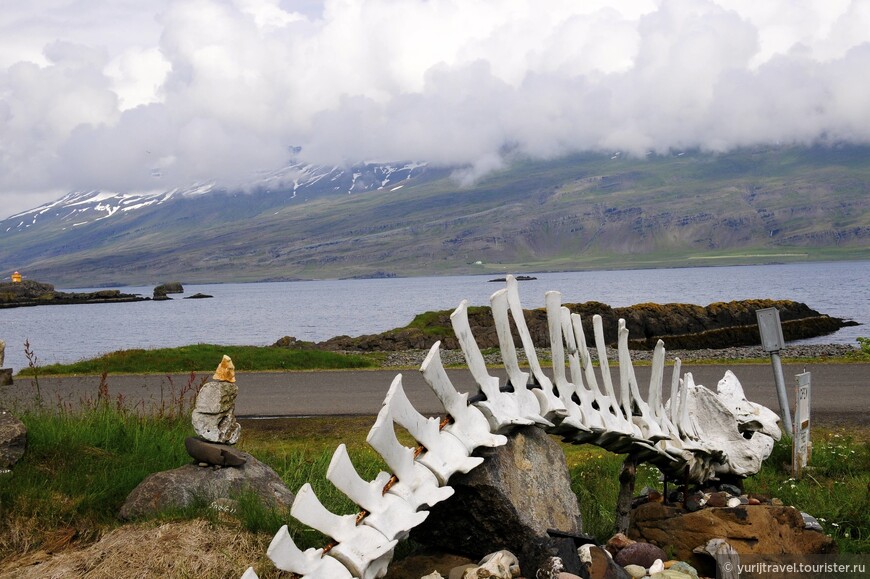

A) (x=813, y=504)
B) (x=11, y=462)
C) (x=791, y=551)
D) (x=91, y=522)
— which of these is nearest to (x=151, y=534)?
(x=91, y=522)

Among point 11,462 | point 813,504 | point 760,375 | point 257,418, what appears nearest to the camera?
point 11,462

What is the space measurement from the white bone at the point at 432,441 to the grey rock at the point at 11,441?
4632mm

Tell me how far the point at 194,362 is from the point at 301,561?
23092 mm

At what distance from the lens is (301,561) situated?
3602 mm

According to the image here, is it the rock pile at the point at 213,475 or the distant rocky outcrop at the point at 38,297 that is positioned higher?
the distant rocky outcrop at the point at 38,297

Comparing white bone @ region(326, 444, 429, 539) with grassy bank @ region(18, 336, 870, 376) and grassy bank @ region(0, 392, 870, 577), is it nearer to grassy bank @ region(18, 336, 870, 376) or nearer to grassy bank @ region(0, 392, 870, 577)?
grassy bank @ region(0, 392, 870, 577)

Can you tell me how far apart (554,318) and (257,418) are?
1099cm

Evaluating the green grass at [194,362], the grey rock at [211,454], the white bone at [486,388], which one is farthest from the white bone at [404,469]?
the green grass at [194,362]

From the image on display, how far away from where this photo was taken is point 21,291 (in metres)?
133

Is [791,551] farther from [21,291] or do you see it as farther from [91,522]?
[21,291]

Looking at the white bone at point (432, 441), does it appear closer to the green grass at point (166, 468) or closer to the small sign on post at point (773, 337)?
the green grass at point (166, 468)

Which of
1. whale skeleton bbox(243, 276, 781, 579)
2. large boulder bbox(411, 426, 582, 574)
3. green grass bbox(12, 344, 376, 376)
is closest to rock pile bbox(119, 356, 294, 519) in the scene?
large boulder bbox(411, 426, 582, 574)

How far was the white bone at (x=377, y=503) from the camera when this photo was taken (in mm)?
3812

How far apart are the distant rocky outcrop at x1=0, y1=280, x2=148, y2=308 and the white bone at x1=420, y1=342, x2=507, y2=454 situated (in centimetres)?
13234
